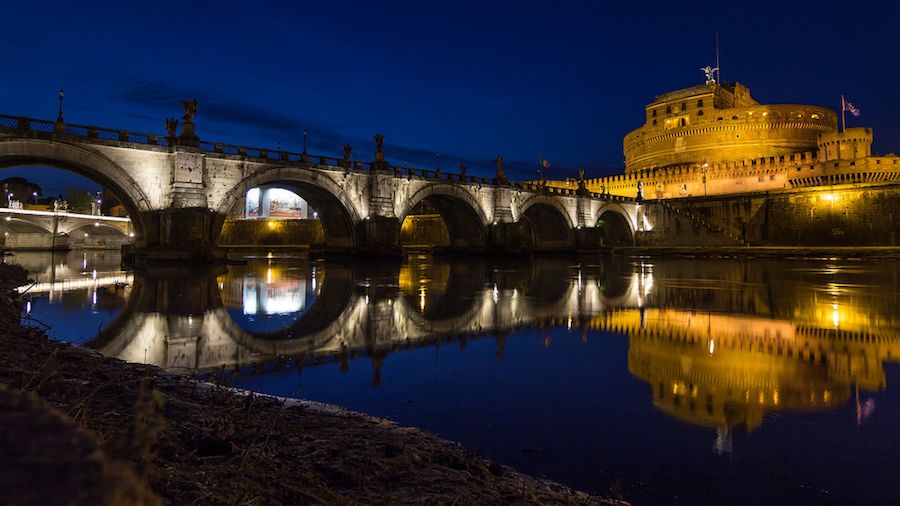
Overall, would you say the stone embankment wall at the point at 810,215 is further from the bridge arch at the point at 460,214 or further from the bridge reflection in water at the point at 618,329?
the bridge reflection in water at the point at 618,329

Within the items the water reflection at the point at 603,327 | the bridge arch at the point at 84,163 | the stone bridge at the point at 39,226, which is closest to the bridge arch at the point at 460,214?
the bridge arch at the point at 84,163

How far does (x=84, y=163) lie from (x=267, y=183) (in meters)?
9.21

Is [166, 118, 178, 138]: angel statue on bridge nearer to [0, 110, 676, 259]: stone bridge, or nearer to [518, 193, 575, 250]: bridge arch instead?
[0, 110, 676, 259]: stone bridge

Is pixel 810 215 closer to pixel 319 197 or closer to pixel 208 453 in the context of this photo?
pixel 319 197

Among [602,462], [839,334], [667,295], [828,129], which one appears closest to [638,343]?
[839,334]

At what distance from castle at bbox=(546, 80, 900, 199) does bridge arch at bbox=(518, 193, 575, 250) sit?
70.5 ft

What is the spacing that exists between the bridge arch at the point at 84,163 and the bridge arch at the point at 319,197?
3.56 m

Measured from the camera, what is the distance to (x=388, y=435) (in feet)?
12.4

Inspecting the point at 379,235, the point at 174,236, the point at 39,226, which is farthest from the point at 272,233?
the point at 174,236

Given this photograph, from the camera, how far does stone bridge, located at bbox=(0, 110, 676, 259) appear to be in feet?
77.4

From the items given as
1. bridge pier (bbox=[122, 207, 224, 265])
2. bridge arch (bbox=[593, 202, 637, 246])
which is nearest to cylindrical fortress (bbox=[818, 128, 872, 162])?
bridge arch (bbox=[593, 202, 637, 246])

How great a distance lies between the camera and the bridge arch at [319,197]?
92.5 ft

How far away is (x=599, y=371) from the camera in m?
6.02

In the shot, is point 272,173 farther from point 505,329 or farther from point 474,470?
point 474,470
